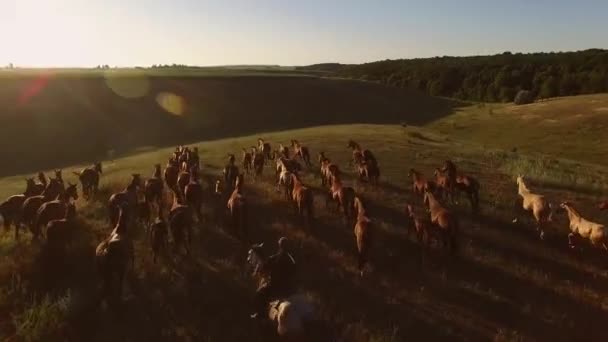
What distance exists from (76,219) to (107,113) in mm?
53165

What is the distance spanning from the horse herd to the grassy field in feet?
1.61

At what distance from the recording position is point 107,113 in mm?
67625

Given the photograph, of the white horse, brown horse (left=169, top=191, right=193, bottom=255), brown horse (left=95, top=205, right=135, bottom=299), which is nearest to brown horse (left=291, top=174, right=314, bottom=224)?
brown horse (left=169, top=191, right=193, bottom=255)

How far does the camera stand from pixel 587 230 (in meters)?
15.8

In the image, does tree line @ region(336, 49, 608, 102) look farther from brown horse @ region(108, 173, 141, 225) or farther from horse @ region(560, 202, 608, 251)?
brown horse @ region(108, 173, 141, 225)

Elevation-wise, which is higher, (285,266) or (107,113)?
(285,266)

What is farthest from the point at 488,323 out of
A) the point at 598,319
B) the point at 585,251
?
the point at 585,251

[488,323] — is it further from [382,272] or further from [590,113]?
[590,113]

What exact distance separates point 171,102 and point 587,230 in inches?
2661

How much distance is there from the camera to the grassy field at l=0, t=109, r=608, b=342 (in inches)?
457

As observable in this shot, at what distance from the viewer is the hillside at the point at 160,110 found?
179 feet

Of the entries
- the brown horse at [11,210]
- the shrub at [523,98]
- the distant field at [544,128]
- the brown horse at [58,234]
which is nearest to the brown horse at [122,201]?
the brown horse at [58,234]

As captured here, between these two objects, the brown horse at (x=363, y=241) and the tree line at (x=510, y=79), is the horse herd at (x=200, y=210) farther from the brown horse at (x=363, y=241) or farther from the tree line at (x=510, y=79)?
the tree line at (x=510, y=79)

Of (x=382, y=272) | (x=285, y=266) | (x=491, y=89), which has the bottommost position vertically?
(x=491, y=89)
